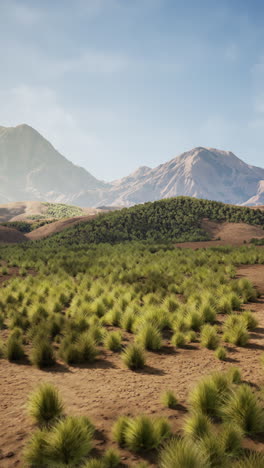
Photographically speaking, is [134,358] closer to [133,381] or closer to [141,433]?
[133,381]

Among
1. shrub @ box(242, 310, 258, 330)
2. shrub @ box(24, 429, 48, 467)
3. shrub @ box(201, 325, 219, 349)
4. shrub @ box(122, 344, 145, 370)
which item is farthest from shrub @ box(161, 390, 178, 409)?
shrub @ box(242, 310, 258, 330)

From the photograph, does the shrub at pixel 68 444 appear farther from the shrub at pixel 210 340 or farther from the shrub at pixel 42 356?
the shrub at pixel 210 340

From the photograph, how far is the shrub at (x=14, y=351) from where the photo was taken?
6.68 metres

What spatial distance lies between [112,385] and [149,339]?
1963mm

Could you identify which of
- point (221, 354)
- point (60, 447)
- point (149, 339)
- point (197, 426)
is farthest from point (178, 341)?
point (60, 447)

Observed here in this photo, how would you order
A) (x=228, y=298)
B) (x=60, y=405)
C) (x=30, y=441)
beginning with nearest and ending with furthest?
(x=30, y=441), (x=60, y=405), (x=228, y=298)

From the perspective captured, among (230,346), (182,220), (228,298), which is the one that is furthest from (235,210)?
(230,346)

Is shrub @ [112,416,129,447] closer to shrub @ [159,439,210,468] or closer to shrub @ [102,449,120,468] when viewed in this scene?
shrub @ [102,449,120,468]

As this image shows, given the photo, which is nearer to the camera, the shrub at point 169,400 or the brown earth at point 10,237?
the shrub at point 169,400

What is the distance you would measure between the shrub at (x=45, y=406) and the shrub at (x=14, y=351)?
2.69m

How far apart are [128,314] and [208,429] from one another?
5.29 meters

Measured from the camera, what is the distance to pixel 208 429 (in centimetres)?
367

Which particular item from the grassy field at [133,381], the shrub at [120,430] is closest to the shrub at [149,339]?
the grassy field at [133,381]

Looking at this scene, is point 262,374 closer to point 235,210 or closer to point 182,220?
point 182,220
